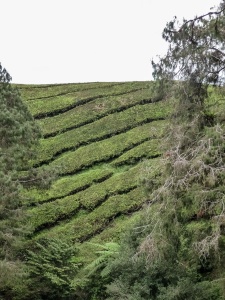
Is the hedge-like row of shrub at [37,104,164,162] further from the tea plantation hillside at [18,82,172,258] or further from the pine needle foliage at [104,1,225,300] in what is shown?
the pine needle foliage at [104,1,225,300]

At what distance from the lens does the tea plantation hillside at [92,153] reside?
81.6ft

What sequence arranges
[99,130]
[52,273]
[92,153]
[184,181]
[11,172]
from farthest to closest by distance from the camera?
[99,130]
[92,153]
[52,273]
[11,172]
[184,181]

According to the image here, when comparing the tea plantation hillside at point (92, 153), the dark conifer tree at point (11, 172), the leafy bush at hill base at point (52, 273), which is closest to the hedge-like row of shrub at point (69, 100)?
the tea plantation hillside at point (92, 153)

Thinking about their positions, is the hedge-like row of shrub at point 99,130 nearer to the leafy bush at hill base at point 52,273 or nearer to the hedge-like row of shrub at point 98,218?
the hedge-like row of shrub at point 98,218

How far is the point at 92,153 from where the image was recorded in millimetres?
31859

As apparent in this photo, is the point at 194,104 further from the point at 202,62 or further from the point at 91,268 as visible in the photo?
the point at 91,268

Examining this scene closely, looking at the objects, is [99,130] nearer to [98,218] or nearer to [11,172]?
[98,218]

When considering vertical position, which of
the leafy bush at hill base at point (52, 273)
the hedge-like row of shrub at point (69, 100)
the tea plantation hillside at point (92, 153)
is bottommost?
the leafy bush at hill base at point (52, 273)

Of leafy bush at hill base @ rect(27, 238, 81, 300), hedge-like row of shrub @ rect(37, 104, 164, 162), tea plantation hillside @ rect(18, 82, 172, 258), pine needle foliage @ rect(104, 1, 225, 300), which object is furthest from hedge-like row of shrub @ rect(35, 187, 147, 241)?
pine needle foliage @ rect(104, 1, 225, 300)

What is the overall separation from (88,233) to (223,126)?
11.8m

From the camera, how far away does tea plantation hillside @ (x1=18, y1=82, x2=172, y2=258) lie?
979 inches

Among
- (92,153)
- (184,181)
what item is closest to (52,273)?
(184,181)

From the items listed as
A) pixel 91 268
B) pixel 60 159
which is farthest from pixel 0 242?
pixel 60 159

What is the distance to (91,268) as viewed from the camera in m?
18.7
